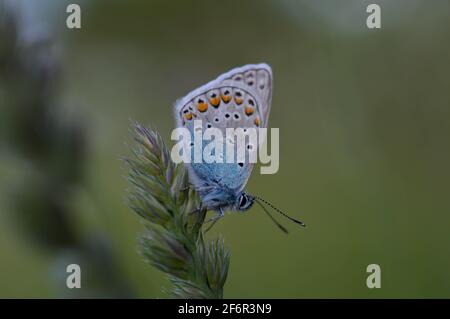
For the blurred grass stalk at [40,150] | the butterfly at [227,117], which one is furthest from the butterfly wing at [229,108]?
the blurred grass stalk at [40,150]

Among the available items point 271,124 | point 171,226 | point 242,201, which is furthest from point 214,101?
point 271,124

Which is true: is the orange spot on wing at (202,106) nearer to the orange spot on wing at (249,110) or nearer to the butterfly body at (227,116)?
the butterfly body at (227,116)

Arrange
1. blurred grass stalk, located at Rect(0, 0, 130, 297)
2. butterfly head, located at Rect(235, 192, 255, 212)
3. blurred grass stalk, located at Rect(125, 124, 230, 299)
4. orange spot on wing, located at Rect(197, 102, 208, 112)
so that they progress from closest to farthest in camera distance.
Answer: blurred grass stalk, located at Rect(125, 124, 230, 299) → butterfly head, located at Rect(235, 192, 255, 212) → orange spot on wing, located at Rect(197, 102, 208, 112) → blurred grass stalk, located at Rect(0, 0, 130, 297)

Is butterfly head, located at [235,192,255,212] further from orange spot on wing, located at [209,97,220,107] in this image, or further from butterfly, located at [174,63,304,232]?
orange spot on wing, located at [209,97,220,107]

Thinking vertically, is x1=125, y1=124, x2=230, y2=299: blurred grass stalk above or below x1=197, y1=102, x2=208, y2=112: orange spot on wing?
below

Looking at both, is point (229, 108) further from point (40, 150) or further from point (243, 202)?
point (40, 150)

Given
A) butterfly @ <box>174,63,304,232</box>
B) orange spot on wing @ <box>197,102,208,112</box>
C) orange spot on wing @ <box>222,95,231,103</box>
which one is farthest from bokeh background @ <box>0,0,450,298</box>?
orange spot on wing @ <box>222,95,231,103</box>
